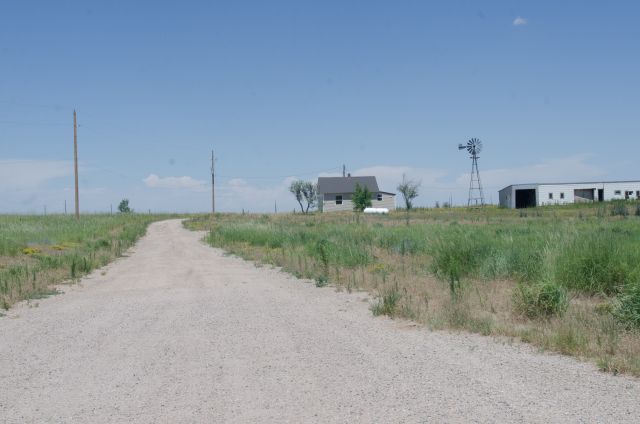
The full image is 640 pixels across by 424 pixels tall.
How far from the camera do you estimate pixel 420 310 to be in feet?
31.2

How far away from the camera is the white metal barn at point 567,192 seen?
248ft

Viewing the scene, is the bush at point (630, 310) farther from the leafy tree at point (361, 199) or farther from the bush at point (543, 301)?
the leafy tree at point (361, 199)

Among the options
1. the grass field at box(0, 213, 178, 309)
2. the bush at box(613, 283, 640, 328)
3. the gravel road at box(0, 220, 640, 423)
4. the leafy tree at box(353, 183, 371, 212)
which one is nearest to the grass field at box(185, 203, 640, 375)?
the bush at box(613, 283, 640, 328)

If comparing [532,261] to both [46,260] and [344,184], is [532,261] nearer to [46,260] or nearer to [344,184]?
[46,260]

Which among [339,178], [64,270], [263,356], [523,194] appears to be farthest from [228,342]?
[339,178]

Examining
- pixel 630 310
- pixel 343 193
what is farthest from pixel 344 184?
pixel 630 310

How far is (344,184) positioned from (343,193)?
161 centimetres

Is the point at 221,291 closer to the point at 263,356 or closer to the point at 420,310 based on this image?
the point at 420,310

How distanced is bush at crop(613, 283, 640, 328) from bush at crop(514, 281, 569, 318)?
0.80 meters

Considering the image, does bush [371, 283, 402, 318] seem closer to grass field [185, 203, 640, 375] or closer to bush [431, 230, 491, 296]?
grass field [185, 203, 640, 375]

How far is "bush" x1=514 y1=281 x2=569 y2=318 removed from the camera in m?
8.73

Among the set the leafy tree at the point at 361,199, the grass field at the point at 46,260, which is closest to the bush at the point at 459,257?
the grass field at the point at 46,260

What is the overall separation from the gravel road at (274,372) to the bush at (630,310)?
1521mm

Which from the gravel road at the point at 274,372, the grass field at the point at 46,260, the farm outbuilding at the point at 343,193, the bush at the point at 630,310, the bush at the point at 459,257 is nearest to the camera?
the gravel road at the point at 274,372
